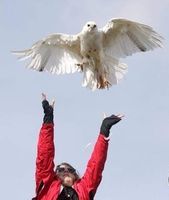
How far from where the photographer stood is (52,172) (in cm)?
563

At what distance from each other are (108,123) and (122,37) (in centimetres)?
384

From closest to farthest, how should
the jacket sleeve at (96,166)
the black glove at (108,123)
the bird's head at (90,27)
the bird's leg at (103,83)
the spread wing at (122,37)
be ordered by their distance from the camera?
1. the jacket sleeve at (96,166)
2. the black glove at (108,123)
3. the bird's leg at (103,83)
4. the bird's head at (90,27)
5. the spread wing at (122,37)

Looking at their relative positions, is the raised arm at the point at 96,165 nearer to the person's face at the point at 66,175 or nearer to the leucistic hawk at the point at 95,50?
the person's face at the point at 66,175

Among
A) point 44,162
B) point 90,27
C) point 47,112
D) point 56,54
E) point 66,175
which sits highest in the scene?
point 90,27

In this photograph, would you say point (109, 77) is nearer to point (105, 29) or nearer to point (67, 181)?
point (105, 29)

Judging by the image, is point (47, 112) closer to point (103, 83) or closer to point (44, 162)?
point (44, 162)

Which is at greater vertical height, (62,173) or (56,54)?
(56,54)

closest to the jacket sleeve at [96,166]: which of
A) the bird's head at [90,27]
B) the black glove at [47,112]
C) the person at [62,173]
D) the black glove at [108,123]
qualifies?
the person at [62,173]

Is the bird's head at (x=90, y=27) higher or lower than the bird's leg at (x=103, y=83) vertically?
higher

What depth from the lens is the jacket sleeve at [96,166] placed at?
565 cm

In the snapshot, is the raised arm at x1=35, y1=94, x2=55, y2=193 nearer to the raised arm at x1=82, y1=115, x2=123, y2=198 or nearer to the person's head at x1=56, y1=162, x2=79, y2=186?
the person's head at x1=56, y1=162, x2=79, y2=186

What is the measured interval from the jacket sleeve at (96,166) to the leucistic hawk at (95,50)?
3034mm

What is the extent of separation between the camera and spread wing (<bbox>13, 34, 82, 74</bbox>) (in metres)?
9.16

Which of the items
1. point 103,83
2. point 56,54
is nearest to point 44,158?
point 103,83
